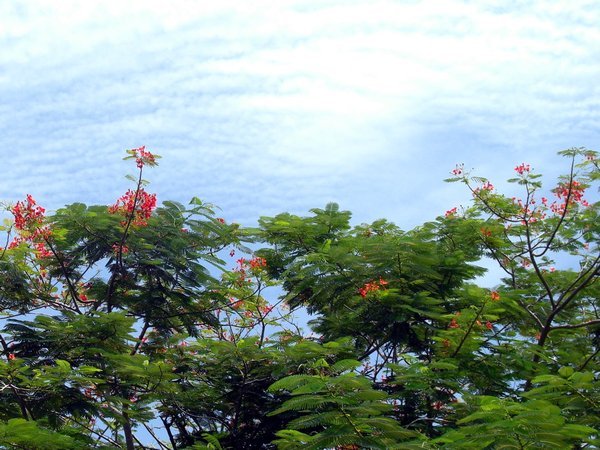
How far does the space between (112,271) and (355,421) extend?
607 cm

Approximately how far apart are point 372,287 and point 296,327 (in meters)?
3.22

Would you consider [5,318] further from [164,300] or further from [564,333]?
[564,333]

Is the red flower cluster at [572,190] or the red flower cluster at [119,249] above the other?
the red flower cluster at [572,190]

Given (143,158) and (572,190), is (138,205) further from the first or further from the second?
(572,190)

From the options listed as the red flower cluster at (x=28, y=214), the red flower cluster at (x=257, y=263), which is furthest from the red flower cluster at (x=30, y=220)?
the red flower cluster at (x=257, y=263)

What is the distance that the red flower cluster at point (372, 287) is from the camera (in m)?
10.2

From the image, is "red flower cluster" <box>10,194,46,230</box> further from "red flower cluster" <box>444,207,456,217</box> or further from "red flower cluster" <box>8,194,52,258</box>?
"red flower cluster" <box>444,207,456,217</box>

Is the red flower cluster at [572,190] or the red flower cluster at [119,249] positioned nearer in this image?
the red flower cluster at [119,249]

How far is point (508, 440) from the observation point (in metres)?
6.67

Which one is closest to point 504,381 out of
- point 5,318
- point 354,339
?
point 354,339

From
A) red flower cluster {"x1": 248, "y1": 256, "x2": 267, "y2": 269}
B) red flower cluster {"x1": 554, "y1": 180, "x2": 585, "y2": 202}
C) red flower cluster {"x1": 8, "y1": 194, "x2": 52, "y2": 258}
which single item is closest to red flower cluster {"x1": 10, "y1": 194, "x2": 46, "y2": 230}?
red flower cluster {"x1": 8, "y1": 194, "x2": 52, "y2": 258}

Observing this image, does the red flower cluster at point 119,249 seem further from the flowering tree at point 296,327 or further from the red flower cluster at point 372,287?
the red flower cluster at point 372,287

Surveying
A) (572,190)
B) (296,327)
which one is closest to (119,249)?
(296,327)

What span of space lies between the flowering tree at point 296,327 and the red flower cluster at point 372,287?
0.02m
